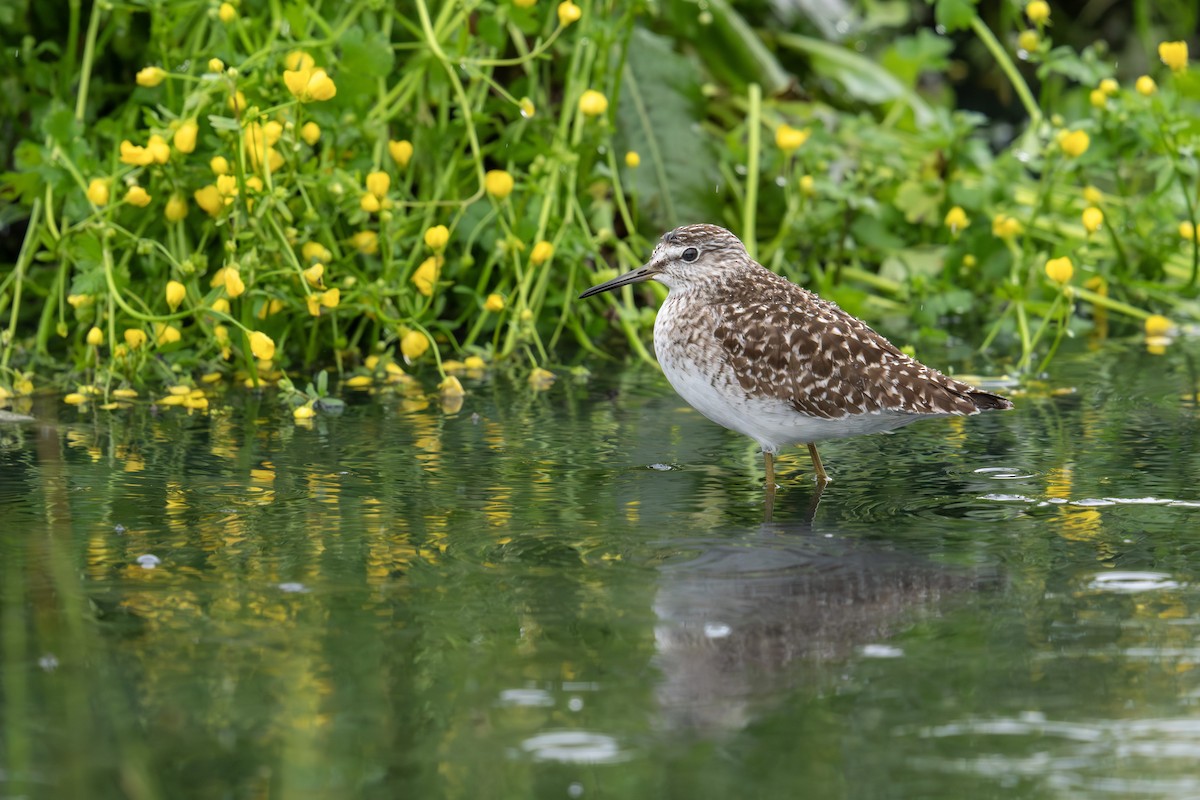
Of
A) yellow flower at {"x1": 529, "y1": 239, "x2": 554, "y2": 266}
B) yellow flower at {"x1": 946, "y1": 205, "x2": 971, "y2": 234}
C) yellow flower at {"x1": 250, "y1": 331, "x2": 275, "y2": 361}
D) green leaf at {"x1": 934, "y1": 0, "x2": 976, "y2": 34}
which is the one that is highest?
green leaf at {"x1": 934, "y1": 0, "x2": 976, "y2": 34}

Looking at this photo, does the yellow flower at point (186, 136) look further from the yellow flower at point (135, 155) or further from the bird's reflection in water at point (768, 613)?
the bird's reflection in water at point (768, 613)

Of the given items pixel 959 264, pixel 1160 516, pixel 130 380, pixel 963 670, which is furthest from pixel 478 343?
pixel 963 670

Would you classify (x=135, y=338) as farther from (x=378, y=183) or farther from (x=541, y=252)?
(x=541, y=252)

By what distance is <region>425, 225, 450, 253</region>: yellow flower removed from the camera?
676 centimetres

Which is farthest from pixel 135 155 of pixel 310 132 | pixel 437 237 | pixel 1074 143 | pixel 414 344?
pixel 1074 143

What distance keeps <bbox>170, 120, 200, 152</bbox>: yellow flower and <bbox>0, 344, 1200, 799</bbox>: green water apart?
1.04 m

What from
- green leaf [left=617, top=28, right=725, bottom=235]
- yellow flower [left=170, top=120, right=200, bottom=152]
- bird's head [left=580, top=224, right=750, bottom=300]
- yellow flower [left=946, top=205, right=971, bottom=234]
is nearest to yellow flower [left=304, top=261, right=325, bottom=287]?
yellow flower [left=170, top=120, right=200, bottom=152]

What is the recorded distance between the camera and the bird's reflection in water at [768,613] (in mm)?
3672

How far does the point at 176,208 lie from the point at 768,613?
12.0 feet

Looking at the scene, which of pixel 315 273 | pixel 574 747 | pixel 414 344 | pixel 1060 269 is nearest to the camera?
pixel 574 747

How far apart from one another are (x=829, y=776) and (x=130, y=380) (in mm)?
4300

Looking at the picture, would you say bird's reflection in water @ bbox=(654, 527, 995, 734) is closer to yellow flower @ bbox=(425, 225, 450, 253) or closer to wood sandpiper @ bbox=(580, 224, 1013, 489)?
wood sandpiper @ bbox=(580, 224, 1013, 489)

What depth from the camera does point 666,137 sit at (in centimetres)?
874

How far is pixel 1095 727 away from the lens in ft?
11.3
